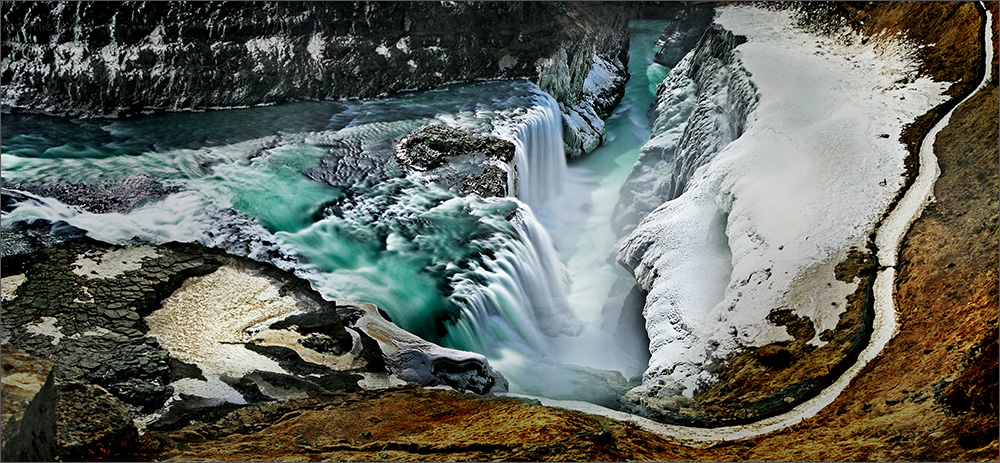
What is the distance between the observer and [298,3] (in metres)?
8.89

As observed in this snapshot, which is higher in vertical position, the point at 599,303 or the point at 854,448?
the point at 854,448

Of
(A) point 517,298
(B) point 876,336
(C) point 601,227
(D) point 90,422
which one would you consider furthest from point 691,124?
(D) point 90,422

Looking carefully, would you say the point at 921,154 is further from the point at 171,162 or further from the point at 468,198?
the point at 171,162

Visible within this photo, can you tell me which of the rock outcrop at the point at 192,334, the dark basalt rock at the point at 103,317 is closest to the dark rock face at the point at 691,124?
the rock outcrop at the point at 192,334

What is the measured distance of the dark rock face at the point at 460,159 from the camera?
7.28m

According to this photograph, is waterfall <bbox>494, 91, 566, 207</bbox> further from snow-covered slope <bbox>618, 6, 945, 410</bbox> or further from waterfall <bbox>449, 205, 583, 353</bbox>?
snow-covered slope <bbox>618, 6, 945, 410</bbox>

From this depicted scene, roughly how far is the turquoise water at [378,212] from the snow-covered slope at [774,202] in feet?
2.47

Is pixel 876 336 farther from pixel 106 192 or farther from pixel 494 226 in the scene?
pixel 106 192

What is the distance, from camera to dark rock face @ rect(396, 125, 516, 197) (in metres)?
7.28

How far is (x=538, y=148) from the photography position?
8922mm

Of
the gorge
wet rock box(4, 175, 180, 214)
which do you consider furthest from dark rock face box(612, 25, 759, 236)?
wet rock box(4, 175, 180, 214)

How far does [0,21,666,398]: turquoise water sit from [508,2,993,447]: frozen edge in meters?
1.22

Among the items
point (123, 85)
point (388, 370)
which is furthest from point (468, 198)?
point (123, 85)

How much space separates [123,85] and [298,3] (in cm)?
229
